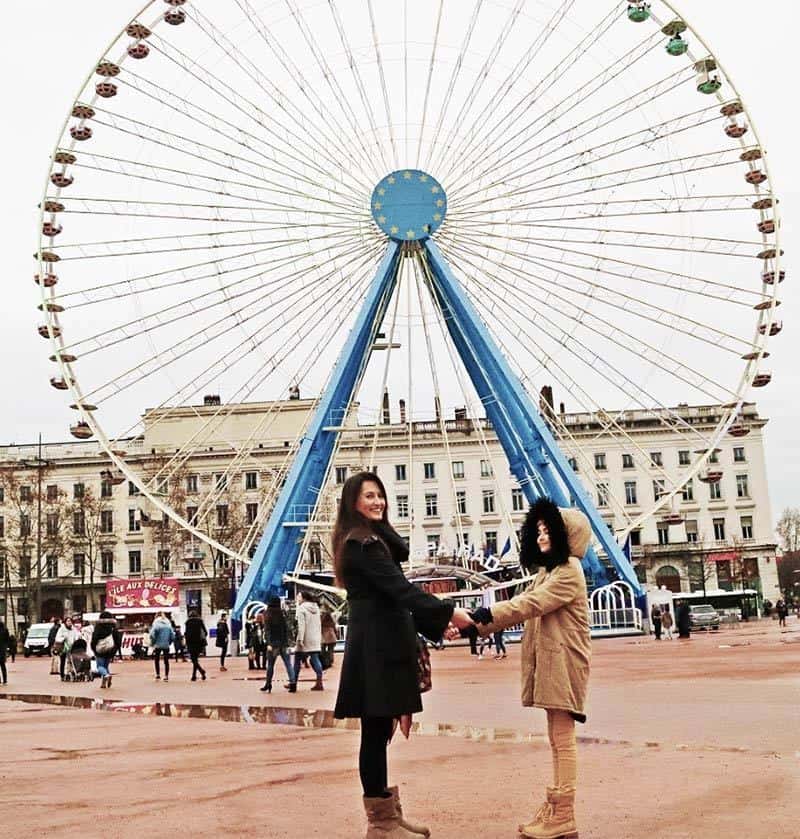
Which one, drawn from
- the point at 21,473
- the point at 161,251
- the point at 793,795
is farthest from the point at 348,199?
the point at 21,473

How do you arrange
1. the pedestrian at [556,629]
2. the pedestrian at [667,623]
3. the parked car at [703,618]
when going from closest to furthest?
the pedestrian at [556,629]
the pedestrian at [667,623]
the parked car at [703,618]

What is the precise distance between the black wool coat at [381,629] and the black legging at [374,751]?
10 cm

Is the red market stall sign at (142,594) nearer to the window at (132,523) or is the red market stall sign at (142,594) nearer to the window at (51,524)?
the window at (51,524)

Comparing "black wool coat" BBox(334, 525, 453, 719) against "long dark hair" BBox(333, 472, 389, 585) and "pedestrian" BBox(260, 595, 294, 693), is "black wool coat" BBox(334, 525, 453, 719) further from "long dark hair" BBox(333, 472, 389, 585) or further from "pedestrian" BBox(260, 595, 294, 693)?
"pedestrian" BBox(260, 595, 294, 693)

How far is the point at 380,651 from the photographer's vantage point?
17.3 feet

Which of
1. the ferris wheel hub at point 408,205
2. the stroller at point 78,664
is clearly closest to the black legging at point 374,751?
the stroller at point 78,664

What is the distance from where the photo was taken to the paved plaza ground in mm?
5559

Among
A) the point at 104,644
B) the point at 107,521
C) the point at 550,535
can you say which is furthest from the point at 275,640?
the point at 107,521

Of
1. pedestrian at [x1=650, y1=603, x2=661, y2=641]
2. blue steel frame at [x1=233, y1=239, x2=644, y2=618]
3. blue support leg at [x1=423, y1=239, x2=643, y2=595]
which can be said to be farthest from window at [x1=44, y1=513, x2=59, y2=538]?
blue support leg at [x1=423, y1=239, x2=643, y2=595]

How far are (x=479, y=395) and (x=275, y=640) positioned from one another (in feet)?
51.4

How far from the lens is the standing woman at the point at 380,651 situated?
5.20 metres

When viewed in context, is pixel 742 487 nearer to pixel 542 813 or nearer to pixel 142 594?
pixel 142 594

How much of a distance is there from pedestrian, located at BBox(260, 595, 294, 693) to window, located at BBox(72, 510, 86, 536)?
191 feet

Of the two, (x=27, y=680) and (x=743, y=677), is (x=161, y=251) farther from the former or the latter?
(x=743, y=677)
